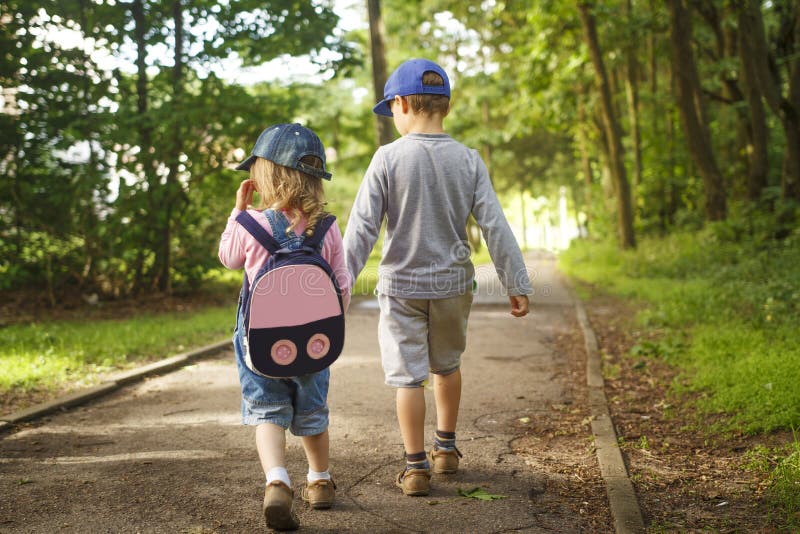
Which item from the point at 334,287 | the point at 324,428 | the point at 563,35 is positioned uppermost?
the point at 563,35

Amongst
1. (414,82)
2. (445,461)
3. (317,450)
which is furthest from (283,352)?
(414,82)

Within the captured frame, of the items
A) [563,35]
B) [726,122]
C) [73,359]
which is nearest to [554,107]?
[563,35]

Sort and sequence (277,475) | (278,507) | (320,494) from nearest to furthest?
(278,507)
(277,475)
(320,494)

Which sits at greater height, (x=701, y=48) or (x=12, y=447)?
(x=701, y=48)

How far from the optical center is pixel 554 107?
68.9ft

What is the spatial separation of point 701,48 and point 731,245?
20.5ft

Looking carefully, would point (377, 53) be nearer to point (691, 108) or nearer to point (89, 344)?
point (691, 108)

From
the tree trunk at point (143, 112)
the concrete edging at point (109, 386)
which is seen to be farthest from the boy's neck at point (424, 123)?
the tree trunk at point (143, 112)

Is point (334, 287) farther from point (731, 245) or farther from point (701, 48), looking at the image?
point (701, 48)

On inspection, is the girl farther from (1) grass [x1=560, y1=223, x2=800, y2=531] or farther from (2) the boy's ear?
(1) grass [x1=560, y1=223, x2=800, y2=531]

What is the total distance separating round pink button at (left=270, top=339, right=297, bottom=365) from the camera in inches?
127

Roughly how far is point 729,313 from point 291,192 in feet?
20.1

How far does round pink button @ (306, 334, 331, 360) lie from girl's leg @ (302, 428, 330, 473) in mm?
427

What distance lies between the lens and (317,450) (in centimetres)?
354
